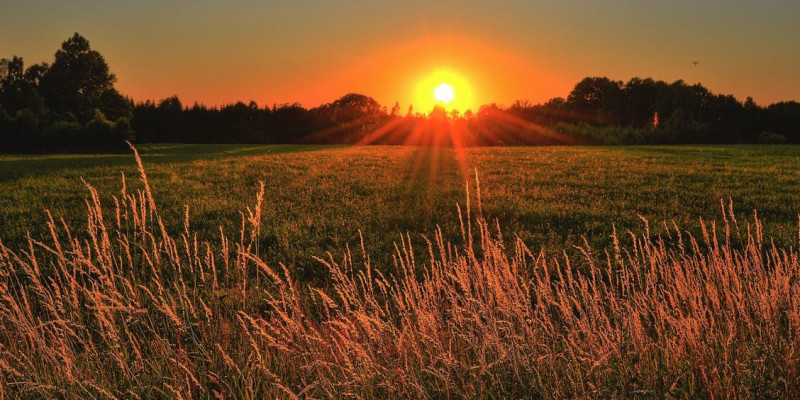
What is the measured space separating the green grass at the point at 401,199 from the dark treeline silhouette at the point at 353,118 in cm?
2481

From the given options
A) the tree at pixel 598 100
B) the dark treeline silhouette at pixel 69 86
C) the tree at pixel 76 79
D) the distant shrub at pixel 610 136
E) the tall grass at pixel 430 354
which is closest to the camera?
the tall grass at pixel 430 354

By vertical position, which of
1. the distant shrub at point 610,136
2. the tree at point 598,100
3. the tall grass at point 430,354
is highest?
the tree at point 598,100

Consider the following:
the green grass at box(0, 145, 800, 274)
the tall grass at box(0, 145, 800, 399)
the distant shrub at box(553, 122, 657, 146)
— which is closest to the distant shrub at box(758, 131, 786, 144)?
the distant shrub at box(553, 122, 657, 146)

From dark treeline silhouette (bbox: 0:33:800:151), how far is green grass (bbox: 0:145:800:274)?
24.8 meters

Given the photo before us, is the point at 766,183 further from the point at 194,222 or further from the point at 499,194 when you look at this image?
the point at 194,222

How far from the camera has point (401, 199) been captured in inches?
450

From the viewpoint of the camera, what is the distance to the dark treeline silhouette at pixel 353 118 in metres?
46.1

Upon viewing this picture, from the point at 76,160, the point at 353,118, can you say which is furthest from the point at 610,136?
the point at 76,160

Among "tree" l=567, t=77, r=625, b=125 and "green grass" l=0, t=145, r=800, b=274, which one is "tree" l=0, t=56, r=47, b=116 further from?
"tree" l=567, t=77, r=625, b=125

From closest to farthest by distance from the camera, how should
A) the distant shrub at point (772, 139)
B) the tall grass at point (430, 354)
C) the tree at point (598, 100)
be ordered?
the tall grass at point (430, 354) → the distant shrub at point (772, 139) → the tree at point (598, 100)

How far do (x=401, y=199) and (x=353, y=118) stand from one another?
51232mm

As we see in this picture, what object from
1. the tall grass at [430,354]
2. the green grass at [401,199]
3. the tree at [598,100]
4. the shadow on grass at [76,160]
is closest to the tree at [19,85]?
the shadow on grass at [76,160]

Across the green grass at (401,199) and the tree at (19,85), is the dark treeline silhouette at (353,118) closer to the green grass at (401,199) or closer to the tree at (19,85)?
the tree at (19,85)

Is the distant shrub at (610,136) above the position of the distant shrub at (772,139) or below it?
above
